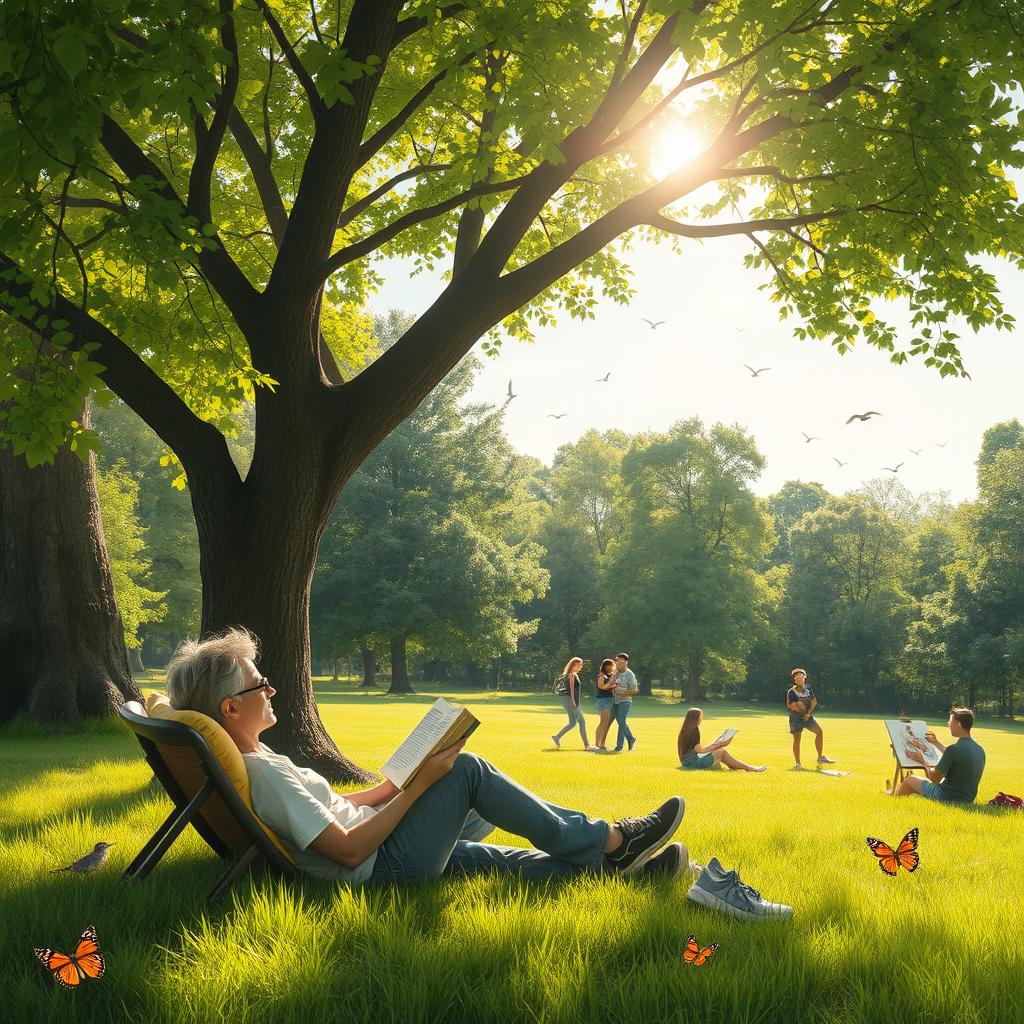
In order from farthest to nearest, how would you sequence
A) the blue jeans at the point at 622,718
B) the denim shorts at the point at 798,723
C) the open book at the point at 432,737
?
the blue jeans at the point at 622,718 < the denim shorts at the point at 798,723 < the open book at the point at 432,737

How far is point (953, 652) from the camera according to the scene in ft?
156

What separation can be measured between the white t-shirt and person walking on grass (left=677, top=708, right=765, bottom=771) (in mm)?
10034

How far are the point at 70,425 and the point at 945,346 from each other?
7980mm

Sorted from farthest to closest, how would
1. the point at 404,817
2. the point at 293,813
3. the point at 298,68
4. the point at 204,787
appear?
the point at 298,68 → the point at 404,817 → the point at 293,813 → the point at 204,787

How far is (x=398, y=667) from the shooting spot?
147ft

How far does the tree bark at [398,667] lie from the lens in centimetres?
4456

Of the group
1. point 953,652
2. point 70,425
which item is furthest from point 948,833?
point 953,652

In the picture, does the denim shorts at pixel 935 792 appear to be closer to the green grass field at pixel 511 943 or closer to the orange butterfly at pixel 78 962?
the green grass field at pixel 511 943

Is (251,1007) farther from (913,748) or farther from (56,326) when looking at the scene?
(913,748)

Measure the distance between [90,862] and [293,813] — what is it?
1367 mm

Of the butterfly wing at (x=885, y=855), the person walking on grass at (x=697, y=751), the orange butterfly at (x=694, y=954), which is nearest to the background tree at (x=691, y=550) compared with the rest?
the person walking on grass at (x=697, y=751)

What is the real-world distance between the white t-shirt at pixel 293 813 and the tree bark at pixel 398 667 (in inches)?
1614

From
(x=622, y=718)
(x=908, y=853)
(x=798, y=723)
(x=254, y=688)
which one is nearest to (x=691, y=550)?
(x=622, y=718)

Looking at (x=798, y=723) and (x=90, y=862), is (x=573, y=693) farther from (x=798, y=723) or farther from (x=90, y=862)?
(x=90, y=862)
